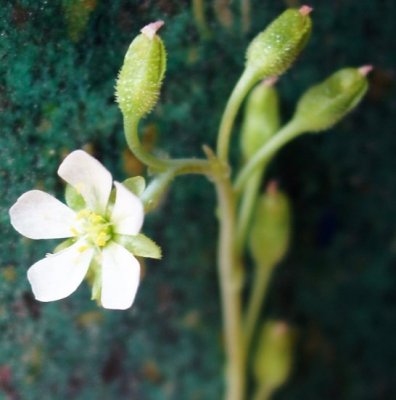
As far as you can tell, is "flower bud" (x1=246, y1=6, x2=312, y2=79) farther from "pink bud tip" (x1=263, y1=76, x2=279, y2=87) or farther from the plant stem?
the plant stem

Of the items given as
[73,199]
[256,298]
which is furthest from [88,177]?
[256,298]

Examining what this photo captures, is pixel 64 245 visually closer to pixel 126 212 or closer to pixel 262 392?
pixel 126 212

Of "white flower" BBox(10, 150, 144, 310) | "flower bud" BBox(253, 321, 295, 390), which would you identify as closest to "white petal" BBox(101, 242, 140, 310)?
"white flower" BBox(10, 150, 144, 310)

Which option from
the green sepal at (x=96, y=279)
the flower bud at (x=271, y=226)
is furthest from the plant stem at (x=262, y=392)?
the green sepal at (x=96, y=279)

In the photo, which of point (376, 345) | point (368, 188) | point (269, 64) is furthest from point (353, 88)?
point (376, 345)

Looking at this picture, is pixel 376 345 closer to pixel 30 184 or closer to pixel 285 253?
pixel 285 253

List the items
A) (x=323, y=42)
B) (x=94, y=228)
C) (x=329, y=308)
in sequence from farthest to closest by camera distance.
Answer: (x=329, y=308) < (x=323, y=42) < (x=94, y=228)
